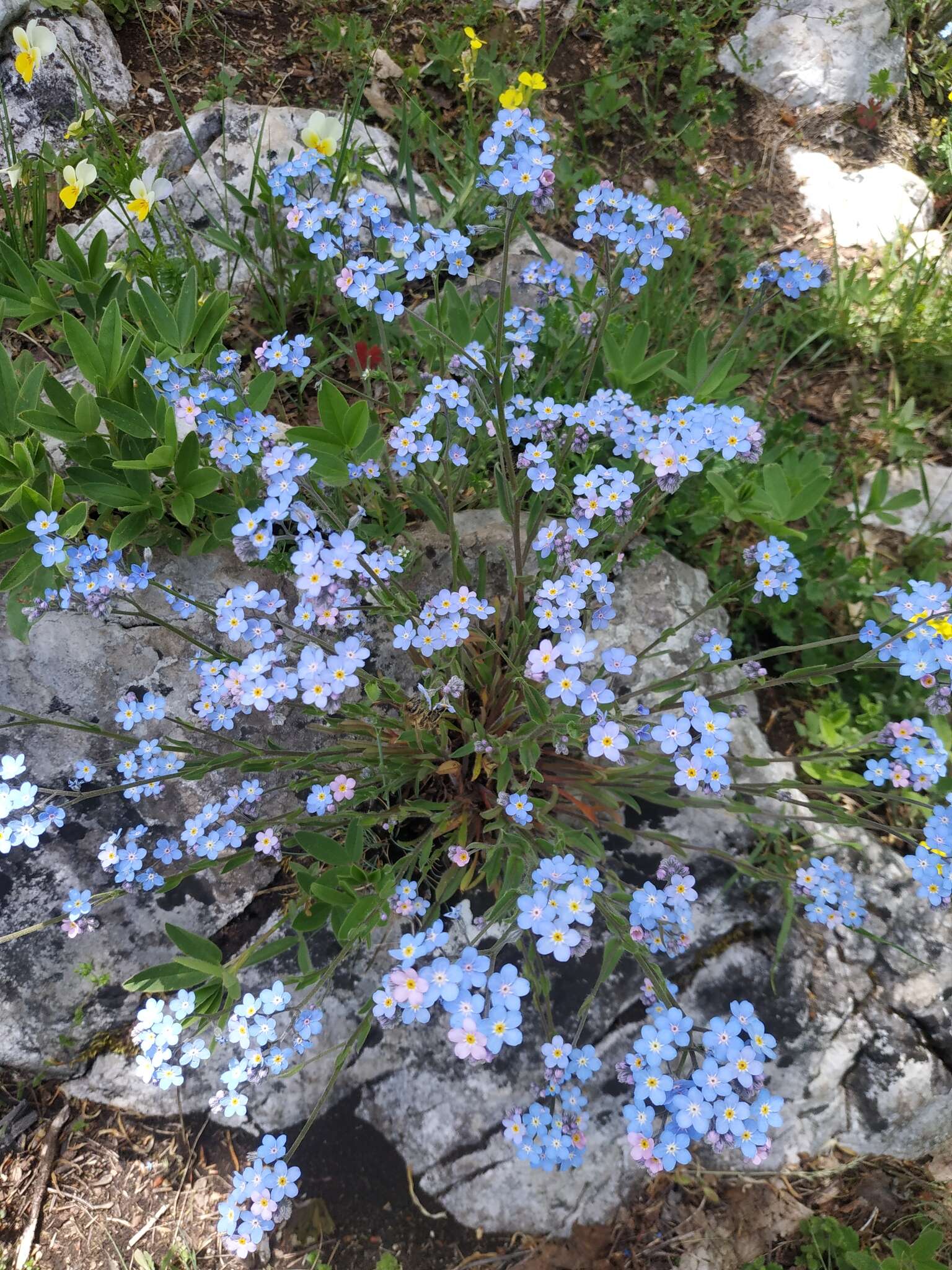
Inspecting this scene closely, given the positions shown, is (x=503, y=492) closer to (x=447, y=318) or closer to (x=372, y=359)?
(x=447, y=318)

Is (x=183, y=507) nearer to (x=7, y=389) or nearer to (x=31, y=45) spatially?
(x=7, y=389)

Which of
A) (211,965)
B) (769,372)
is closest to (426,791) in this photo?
(211,965)

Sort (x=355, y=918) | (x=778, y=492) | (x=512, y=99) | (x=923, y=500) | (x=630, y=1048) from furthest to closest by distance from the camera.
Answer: (x=923, y=500), (x=512, y=99), (x=778, y=492), (x=630, y=1048), (x=355, y=918)

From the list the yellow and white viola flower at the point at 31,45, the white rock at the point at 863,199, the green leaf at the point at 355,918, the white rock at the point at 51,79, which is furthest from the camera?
the white rock at the point at 863,199

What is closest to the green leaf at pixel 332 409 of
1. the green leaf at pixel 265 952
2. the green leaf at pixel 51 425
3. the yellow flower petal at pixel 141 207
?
the green leaf at pixel 51 425

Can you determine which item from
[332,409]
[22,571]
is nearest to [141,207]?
[22,571]

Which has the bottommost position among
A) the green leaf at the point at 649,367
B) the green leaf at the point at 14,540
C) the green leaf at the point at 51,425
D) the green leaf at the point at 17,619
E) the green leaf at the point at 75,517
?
the green leaf at the point at 17,619

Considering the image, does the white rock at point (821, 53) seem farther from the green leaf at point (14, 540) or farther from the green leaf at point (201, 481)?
the green leaf at point (14, 540)
